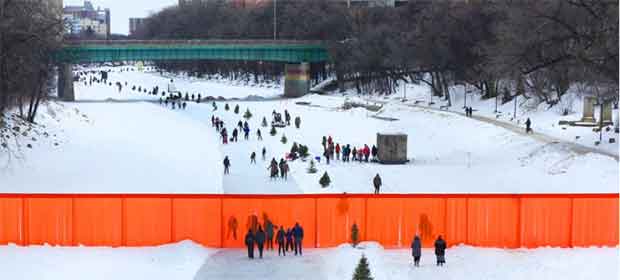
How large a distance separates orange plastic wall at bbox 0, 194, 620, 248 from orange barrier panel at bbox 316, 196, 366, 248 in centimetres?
3

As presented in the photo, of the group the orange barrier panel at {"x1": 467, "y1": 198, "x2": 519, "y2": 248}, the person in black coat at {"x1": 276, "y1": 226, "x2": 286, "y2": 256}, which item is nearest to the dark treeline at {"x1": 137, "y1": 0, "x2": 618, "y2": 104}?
the orange barrier panel at {"x1": 467, "y1": 198, "x2": 519, "y2": 248}

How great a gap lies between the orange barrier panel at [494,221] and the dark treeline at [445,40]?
1809cm

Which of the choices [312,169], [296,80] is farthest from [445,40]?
[312,169]

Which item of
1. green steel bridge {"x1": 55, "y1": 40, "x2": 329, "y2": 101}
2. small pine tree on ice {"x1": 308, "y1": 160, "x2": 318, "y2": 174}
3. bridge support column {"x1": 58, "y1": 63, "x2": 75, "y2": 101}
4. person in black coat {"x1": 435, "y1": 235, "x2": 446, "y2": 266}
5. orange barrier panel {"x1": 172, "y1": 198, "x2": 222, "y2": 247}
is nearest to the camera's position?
person in black coat {"x1": 435, "y1": 235, "x2": 446, "y2": 266}

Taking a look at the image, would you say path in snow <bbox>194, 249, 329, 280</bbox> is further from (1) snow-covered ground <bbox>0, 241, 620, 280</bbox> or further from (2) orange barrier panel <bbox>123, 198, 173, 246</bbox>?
(2) orange barrier panel <bbox>123, 198, 173, 246</bbox>

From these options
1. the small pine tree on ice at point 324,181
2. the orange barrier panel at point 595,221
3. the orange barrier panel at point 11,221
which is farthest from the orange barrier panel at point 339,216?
the small pine tree on ice at point 324,181

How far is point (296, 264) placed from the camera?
72.1ft

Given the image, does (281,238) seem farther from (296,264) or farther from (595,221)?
(595,221)

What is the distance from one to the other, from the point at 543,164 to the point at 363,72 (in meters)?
57.8

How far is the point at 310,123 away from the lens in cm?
6725

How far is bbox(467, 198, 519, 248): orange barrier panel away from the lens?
936 inches

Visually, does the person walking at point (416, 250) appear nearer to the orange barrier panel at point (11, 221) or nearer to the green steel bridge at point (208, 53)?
the orange barrier panel at point (11, 221)

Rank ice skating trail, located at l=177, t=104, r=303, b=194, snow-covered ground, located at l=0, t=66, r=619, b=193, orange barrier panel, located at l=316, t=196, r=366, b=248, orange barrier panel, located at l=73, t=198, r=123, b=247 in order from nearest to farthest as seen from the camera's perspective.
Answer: orange barrier panel, located at l=73, t=198, r=123, b=247 < orange barrier panel, located at l=316, t=196, r=366, b=248 < ice skating trail, located at l=177, t=104, r=303, b=194 < snow-covered ground, located at l=0, t=66, r=619, b=193

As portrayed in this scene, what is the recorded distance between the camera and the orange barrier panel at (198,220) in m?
23.6
